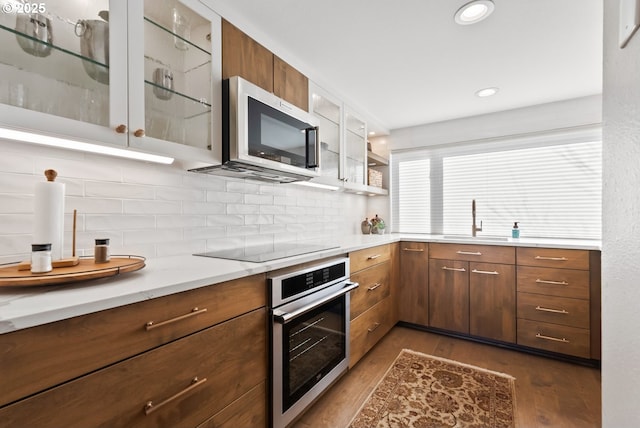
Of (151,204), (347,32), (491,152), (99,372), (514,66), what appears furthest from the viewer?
(491,152)

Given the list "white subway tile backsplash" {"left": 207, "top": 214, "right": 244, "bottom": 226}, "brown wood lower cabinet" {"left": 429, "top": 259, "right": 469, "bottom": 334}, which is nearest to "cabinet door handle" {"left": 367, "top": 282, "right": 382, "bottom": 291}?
"brown wood lower cabinet" {"left": 429, "top": 259, "right": 469, "bottom": 334}

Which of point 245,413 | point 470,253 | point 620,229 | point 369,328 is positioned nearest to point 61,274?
point 245,413

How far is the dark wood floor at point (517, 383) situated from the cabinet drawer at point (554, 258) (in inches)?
29.5

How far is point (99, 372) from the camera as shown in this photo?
2.63 ft

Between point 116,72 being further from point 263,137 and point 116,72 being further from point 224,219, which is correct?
point 224,219

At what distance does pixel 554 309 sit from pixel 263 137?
99.9 inches

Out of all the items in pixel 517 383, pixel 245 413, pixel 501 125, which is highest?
pixel 501 125

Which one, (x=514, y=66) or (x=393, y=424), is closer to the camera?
(x=393, y=424)

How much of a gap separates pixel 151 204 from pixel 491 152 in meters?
3.21

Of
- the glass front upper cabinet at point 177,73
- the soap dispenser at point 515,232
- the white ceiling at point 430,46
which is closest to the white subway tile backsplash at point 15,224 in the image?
the glass front upper cabinet at point 177,73

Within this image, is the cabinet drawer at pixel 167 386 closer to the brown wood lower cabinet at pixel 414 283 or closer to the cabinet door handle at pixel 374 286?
the cabinet door handle at pixel 374 286

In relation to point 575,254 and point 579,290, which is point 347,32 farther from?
point 579,290

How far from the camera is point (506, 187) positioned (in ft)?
10.0

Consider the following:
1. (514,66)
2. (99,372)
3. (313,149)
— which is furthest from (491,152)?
(99,372)
